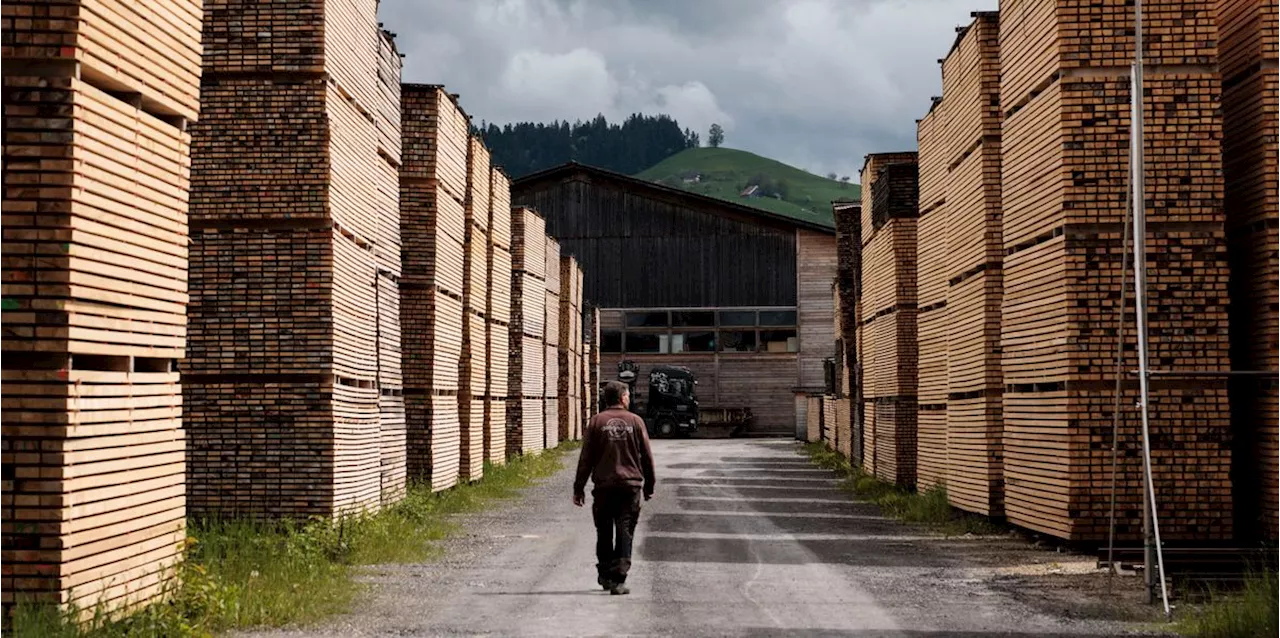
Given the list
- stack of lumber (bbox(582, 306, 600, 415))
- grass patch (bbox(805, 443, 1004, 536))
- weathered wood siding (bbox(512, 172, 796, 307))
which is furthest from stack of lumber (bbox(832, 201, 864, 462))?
weathered wood siding (bbox(512, 172, 796, 307))

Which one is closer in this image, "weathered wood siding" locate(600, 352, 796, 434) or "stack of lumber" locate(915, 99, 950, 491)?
"stack of lumber" locate(915, 99, 950, 491)

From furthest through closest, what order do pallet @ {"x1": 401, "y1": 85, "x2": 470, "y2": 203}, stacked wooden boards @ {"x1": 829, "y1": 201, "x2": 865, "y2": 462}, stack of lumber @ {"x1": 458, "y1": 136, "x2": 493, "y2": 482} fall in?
stacked wooden boards @ {"x1": 829, "y1": 201, "x2": 865, "y2": 462} → stack of lumber @ {"x1": 458, "y1": 136, "x2": 493, "y2": 482} → pallet @ {"x1": 401, "y1": 85, "x2": 470, "y2": 203}

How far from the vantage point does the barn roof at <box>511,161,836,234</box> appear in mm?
51562

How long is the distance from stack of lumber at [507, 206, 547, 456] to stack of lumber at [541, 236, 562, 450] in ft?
6.22

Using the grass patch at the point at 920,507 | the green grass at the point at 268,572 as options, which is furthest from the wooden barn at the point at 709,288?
the green grass at the point at 268,572

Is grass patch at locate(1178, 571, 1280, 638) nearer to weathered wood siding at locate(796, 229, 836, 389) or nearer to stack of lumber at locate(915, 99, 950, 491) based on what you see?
stack of lumber at locate(915, 99, 950, 491)

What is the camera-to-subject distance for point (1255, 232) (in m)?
12.4

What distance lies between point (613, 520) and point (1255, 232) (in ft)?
20.8

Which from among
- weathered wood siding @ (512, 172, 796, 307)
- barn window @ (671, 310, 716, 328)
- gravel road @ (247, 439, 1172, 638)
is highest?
weathered wood siding @ (512, 172, 796, 307)

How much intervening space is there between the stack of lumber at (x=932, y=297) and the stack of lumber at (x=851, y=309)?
6.70 m

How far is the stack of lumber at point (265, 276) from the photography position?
12.9m

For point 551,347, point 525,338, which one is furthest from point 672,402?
point 525,338

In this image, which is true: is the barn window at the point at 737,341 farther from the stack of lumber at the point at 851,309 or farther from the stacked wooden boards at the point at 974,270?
the stacked wooden boards at the point at 974,270

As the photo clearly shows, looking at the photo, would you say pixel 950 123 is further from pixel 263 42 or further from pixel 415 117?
pixel 263 42
